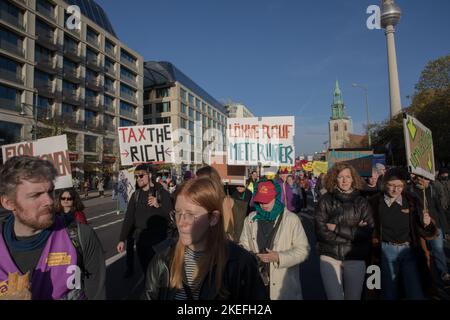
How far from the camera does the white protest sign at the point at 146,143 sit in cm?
642

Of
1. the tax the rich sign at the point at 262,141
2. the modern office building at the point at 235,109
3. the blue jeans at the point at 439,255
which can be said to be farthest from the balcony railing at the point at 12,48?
the modern office building at the point at 235,109

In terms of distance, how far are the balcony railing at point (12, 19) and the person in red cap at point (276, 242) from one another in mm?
33724

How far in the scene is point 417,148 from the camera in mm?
3812

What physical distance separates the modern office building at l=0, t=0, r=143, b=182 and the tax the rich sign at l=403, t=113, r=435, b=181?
22.4 m

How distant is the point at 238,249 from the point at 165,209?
3.11 m

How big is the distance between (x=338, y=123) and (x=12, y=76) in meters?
99.0

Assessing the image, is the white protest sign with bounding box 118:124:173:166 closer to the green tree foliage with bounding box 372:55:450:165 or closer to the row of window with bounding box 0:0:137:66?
the green tree foliage with bounding box 372:55:450:165

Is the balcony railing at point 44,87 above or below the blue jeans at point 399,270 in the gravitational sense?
above

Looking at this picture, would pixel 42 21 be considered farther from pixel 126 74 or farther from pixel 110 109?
pixel 126 74

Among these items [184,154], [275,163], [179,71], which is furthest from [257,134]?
[179,71]

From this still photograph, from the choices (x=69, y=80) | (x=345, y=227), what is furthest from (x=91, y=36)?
(x=345, y=227)

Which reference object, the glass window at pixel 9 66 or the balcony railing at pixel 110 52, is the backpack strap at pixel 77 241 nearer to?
the glass window at pixel 9 66

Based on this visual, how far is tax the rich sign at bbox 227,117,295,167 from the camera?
18.2 ft

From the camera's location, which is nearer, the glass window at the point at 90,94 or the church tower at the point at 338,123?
the glass window at the point at 90,94
